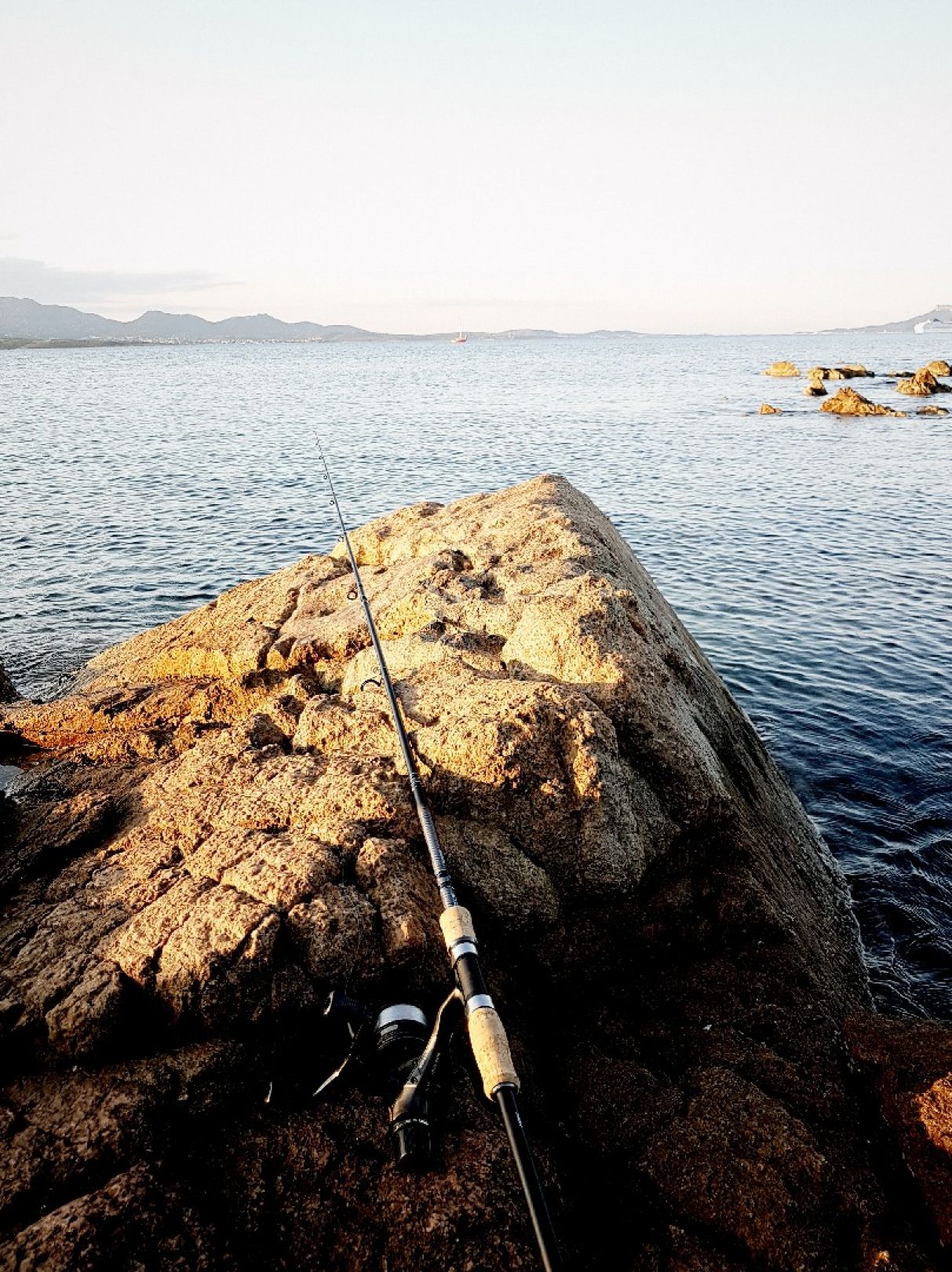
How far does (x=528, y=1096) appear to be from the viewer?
427 cm

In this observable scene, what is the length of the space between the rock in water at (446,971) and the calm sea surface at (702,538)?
2.78 meters

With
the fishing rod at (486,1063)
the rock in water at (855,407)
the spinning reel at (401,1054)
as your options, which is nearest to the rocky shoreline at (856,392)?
the rock in water at (855,407)

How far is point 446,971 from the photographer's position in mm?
4391

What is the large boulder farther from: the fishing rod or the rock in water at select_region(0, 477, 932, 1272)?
the fishing rod

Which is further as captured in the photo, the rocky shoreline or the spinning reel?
the rocky shoreline

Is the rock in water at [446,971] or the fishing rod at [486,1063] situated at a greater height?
the fishing rod at [486,1063]

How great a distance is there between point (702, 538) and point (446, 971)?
19045 mm

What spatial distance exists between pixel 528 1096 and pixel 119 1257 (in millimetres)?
2163

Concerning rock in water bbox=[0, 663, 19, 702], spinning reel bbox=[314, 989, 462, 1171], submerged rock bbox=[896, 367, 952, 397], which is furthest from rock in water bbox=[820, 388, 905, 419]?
spinning reel bbox=[314, 989, 462, 1171]

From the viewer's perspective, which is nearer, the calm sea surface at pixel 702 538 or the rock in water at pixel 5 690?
the calm sea surface at pixel 702 538

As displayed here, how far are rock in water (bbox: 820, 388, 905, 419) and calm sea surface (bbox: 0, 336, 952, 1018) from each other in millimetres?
2077

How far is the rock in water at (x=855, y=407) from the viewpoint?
156 ft

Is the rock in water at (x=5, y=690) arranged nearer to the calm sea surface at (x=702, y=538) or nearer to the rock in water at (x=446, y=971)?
the calm sea surface at (x=702, y=538)

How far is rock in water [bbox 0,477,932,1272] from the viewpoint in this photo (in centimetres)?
340
